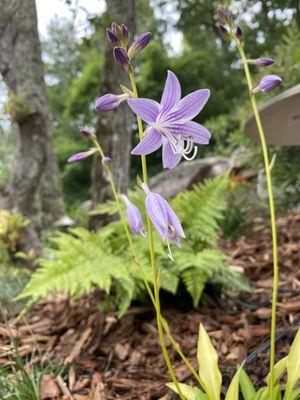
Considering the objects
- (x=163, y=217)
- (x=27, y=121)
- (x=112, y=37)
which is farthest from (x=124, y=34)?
(x=27, y=121)

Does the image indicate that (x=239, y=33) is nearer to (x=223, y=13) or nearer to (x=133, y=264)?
(x=223, y=13)

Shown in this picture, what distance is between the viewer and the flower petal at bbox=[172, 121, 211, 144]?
0.99 metres

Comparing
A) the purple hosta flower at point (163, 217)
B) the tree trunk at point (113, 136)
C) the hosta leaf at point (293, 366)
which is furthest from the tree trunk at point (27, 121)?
the hosta leaf at point (293, 366)

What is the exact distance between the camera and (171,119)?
96cm

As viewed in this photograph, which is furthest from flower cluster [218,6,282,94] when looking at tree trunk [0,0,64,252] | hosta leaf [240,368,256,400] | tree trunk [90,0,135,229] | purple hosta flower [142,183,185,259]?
tree trunk [0,0,64,252]

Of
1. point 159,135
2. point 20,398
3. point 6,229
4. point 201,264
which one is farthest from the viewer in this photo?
point 6,229

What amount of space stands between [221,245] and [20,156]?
206 cm

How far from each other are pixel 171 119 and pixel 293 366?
0.78m

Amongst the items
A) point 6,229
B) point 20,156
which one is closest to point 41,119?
point 20,156

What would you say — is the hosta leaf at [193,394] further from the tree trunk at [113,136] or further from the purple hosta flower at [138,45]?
the tree trunk at [113,136]

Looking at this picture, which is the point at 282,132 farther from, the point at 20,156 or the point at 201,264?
the point at 20,156

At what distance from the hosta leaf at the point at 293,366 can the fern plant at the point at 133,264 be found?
733mm

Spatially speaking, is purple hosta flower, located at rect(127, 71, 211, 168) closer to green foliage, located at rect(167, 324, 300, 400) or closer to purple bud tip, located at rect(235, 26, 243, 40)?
purple bud tip, located at rect(235, 26, 243, 40)

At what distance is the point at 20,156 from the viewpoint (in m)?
3.51
